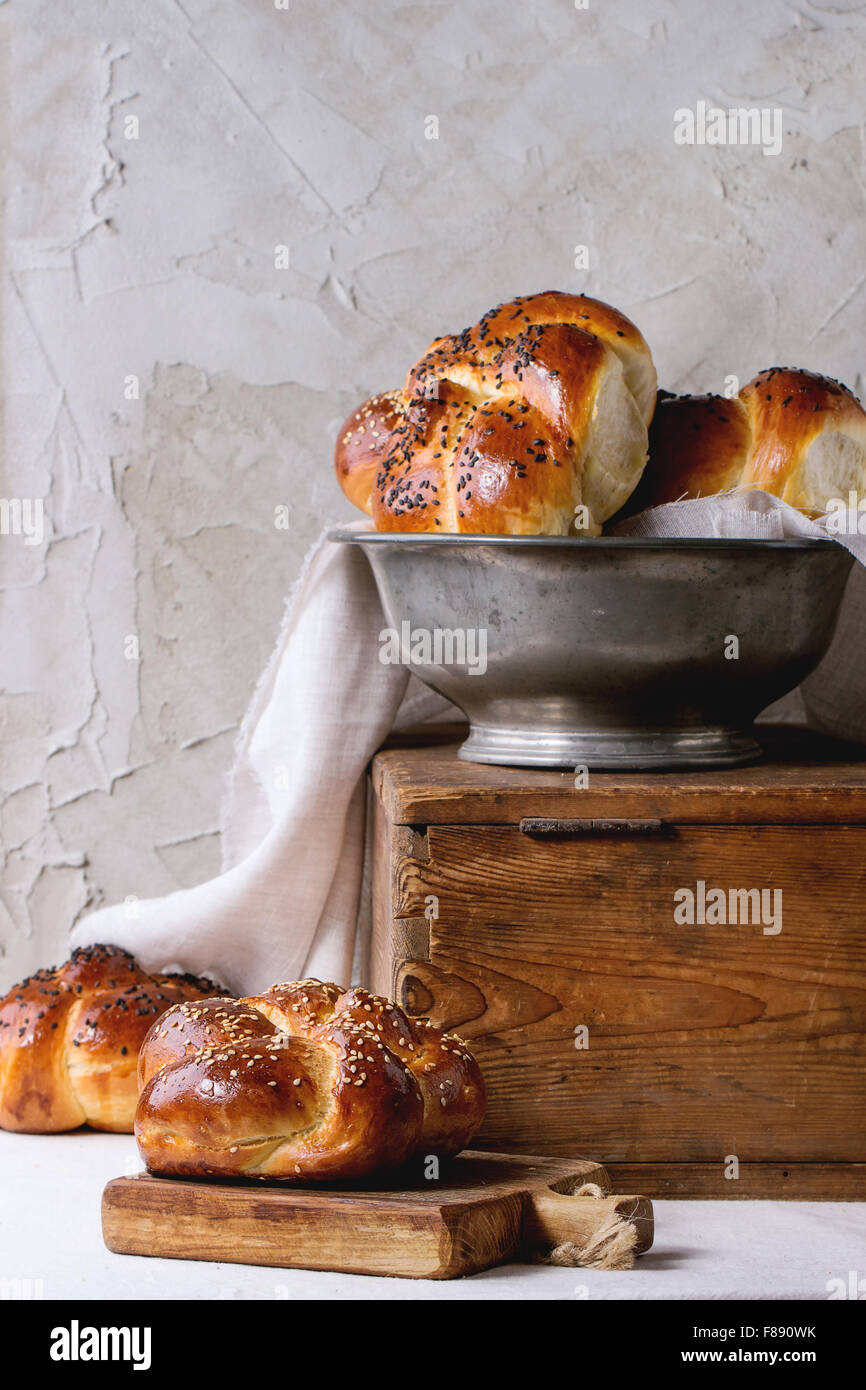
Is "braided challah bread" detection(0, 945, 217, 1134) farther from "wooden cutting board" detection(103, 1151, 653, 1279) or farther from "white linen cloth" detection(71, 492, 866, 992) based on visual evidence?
"wooden cutting board" detection(103, 1151, 653, 1279)

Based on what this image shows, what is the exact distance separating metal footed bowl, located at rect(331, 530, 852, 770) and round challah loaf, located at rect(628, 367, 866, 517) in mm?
72

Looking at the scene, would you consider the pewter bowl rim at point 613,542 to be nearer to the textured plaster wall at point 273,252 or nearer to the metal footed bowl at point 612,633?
the metal footed bowl at point 612,633

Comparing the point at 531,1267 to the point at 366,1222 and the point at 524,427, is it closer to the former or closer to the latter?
the point at 366,1222

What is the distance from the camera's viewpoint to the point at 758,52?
1567 millimetres

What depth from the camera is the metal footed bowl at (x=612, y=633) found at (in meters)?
1.04

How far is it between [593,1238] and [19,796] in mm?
963

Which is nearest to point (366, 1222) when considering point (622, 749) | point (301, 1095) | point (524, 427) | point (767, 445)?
point (301, 1095)

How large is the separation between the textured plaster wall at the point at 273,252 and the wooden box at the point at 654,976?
0.64m

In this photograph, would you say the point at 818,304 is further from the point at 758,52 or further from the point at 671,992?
the point at 671,992

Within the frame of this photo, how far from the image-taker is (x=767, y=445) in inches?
44.9

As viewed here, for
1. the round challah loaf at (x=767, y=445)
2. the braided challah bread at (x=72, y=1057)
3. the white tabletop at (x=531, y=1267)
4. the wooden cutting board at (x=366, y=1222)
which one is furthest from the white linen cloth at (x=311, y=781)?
the wooden cutting board at (x=366, y=1222)

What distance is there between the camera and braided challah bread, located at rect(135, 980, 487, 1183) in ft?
2.85

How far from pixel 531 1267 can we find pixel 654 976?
24 centimetres

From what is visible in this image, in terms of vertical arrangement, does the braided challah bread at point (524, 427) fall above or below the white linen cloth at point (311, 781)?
above
